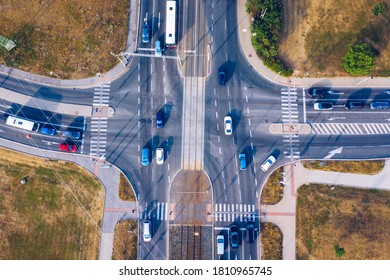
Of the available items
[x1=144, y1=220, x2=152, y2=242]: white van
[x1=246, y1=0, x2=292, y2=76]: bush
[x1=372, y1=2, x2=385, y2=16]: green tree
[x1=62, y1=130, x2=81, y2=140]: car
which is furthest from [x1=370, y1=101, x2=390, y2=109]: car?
[x1=62, y1=130, x2=81, y2=140]: car

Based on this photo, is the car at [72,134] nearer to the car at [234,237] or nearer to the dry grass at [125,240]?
the dry grass at [125,240]

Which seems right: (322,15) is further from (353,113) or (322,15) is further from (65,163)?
(65,163)

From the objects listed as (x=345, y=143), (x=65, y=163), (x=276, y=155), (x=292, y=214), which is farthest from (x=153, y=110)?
(x=345, y=143)

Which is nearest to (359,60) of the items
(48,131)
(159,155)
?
(159,155)

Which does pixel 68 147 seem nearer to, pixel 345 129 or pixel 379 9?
pixel 345 129
